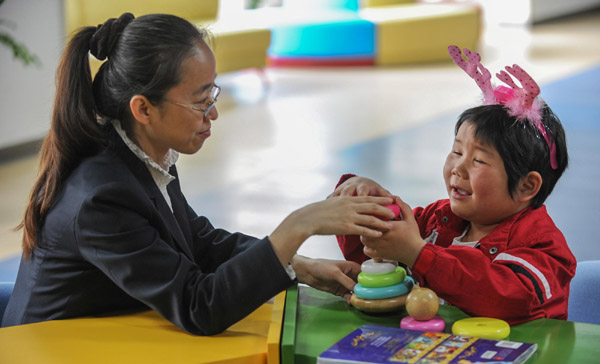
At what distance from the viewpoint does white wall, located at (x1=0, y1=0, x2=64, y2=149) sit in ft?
17.3

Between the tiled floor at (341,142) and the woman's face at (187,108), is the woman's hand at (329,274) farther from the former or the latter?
the tiled floor at (341,142)

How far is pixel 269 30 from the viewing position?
766 centimetres

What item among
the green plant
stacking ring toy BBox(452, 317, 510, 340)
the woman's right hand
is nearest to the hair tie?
the woman's right hand

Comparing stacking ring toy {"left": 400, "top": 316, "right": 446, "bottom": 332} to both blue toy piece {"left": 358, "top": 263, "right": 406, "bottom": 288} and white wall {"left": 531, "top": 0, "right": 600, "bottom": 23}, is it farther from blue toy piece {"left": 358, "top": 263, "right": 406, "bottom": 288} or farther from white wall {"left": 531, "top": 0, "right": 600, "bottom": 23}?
white wall {"left": 531, "top": 0, "right": 600, "bottom": 23}

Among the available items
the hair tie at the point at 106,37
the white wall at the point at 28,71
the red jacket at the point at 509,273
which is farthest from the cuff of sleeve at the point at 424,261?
the white wall at the point at 28,71

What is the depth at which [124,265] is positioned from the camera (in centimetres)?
154

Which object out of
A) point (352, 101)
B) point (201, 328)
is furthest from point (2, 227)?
point (352, 101)

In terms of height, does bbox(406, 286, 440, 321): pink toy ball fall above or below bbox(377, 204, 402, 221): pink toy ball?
below

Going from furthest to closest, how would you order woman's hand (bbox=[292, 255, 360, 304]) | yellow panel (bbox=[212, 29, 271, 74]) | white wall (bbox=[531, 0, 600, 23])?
white wall (bbox=[531, 0, 600, 23])
yellow panel (bbox=[212, 29, 271, 74])
woman's hand (bbox=[292, 255, 360, 304])

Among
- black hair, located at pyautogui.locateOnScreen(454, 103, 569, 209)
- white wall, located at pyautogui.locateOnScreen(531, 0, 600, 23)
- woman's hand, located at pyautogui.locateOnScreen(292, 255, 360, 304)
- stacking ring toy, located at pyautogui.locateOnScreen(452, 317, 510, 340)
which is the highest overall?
black hair, located at pyautogui.locateOnScreen(454, 103, 569, 209)

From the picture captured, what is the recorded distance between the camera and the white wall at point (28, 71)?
5258 mm

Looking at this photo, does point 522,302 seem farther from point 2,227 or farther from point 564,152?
point 2,227

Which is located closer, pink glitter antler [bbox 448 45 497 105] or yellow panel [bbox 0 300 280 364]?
yellow panel [bbox 0 300 280 364]

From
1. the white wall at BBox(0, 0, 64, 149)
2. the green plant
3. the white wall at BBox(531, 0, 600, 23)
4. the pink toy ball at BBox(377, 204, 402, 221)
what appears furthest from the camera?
the white wall at BBox(531, 0, 600, 23)
